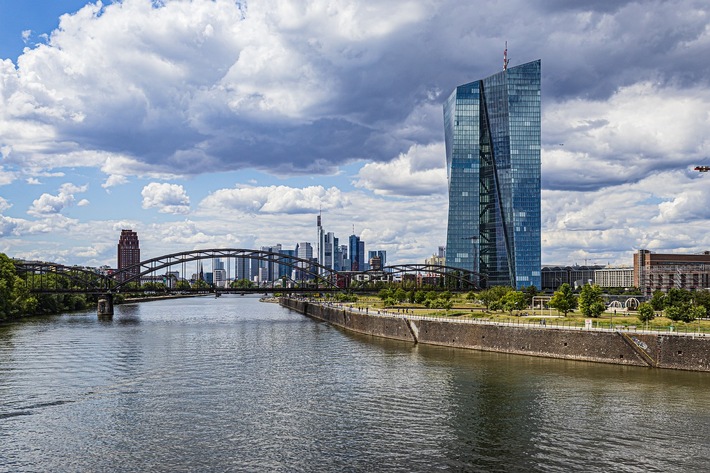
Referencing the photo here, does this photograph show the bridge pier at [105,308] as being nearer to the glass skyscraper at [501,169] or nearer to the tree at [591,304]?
the glass skyscraper at [501,169]

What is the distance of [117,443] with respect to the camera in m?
36.5

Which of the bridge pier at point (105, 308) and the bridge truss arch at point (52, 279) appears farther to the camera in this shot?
the bridge truss arch at point (52, 279)

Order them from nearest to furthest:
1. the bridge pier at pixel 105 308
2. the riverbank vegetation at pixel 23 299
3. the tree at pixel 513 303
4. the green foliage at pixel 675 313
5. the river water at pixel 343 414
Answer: the river water at pixel 343 414
the green foliage at pixel 675 313
the tree at pixel 513 303
the riverbank vegetation at pixel 23 299
the bridge pier at pixel 105 308

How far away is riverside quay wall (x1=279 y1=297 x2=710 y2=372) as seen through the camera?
196ft

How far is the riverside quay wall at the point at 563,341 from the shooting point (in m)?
59.8

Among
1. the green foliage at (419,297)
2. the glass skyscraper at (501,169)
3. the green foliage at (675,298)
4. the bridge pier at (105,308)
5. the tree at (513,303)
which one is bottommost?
the bridge pier at (105,308)

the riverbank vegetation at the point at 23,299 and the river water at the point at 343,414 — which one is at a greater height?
the riverbank vegetation at the point at 23,299

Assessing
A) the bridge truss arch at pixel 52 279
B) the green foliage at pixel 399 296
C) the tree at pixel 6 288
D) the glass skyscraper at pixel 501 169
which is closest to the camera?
the tree at pixel 6 288

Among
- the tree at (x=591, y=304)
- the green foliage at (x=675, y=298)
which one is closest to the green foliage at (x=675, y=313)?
the green foliage at (x=675, y=298)

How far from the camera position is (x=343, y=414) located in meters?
43.0

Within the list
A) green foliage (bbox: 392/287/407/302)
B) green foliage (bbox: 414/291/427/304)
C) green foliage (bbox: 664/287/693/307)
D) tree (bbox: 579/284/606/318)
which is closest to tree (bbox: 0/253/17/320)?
green foliage (bbox: 392/287/407/302)

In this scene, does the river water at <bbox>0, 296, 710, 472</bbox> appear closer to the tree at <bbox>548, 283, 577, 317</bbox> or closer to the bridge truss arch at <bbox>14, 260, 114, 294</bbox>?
the tree at <bbox>548, 283, 577, 317</bbox>

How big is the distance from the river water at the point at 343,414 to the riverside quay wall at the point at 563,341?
1862 millimetres

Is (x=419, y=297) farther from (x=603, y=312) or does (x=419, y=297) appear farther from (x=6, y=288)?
(x=6, y=288)
